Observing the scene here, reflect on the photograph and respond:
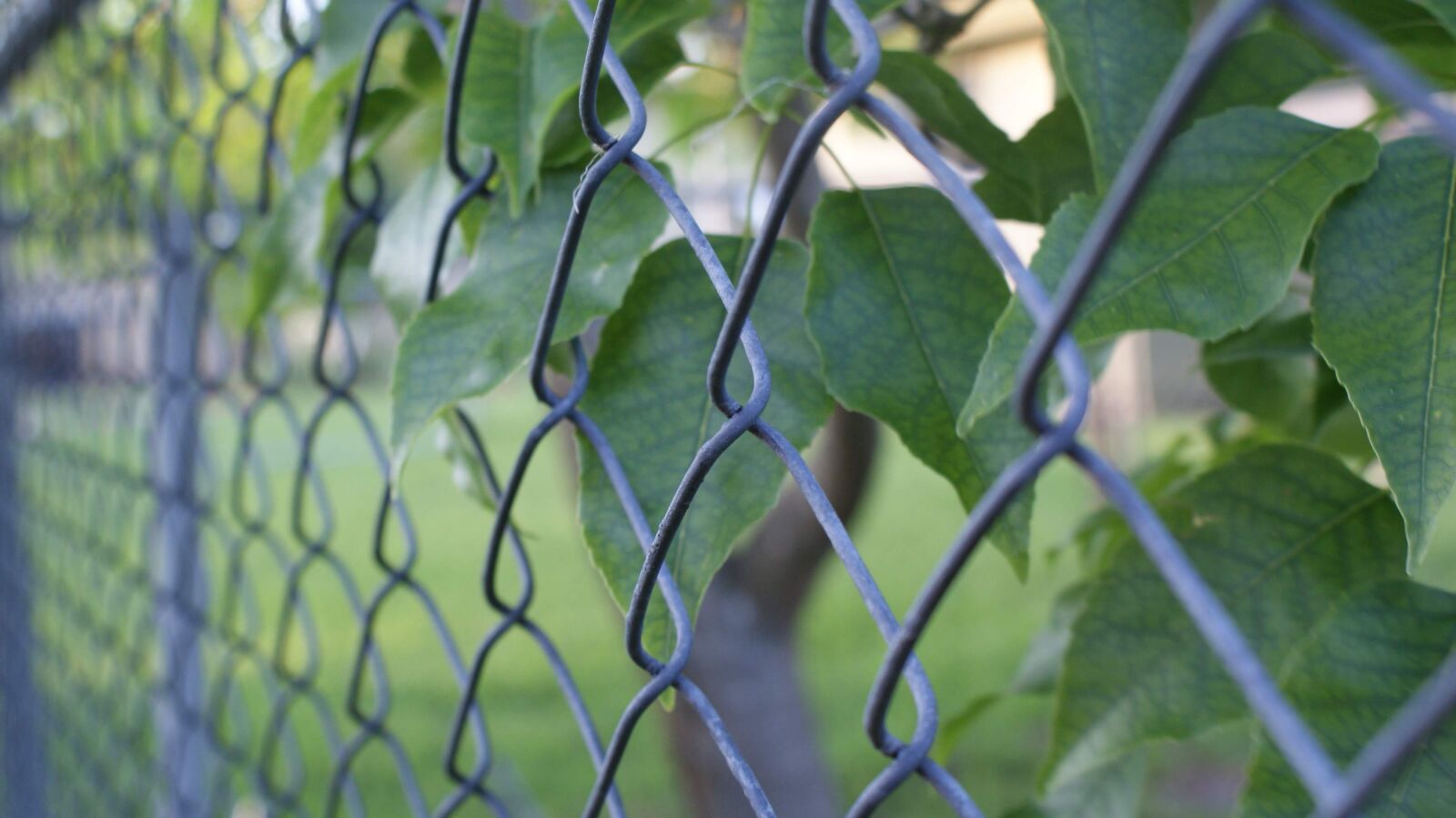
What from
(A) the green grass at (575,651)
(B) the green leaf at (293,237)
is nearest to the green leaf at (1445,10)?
(B) the green leaf at (293,237)

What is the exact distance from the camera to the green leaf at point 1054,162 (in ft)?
1.96

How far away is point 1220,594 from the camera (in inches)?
23.2

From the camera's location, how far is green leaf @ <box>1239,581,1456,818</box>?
458 mm

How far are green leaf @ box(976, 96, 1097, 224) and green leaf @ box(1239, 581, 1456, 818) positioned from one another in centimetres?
25

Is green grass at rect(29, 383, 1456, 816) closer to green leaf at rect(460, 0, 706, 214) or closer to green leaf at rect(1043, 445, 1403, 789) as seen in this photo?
green leaf at rect(1043, 445, 1403, 789)

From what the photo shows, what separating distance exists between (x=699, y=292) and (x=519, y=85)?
0.54 feet

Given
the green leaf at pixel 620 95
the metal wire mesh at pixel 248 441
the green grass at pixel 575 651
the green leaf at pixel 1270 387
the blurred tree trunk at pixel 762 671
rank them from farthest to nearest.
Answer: the green grass at pixel 575 651
the blurred tree trunk at pixel 762 671
the green leaf at pixel 1270 387
the green leaf at pixel 620 95
the metal wire mesh at pixel 248 441

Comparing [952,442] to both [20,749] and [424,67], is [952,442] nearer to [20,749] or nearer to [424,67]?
[424,67]

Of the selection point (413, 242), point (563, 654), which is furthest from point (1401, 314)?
point (563, 654)

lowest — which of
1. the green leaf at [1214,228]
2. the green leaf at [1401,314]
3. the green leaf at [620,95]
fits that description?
the green leaf at [1401,314]

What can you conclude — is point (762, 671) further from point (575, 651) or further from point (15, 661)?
point (575, 651)

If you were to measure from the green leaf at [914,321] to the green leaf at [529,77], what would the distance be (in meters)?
0.15

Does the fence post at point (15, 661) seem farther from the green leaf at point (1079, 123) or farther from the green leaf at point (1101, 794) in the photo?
the green leaf at point (1079, 123)

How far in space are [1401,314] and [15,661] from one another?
2.76 meters
